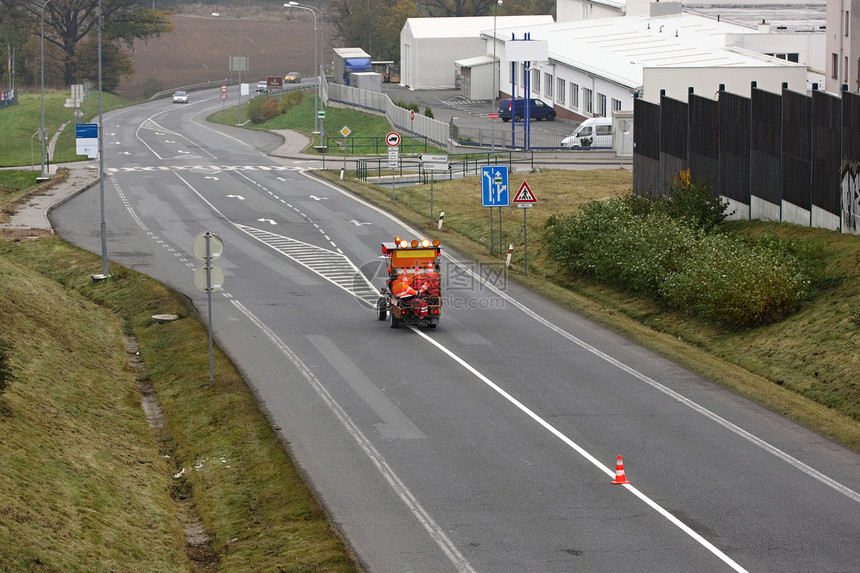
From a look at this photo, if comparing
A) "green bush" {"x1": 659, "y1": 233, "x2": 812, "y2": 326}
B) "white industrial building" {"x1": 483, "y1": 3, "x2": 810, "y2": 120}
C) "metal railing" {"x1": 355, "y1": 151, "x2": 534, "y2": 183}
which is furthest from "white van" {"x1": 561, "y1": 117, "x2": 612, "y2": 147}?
"green bush" {"x1": 659, "y1": 233, "x2": 812, "y2": 326}

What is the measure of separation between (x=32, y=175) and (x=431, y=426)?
159ft

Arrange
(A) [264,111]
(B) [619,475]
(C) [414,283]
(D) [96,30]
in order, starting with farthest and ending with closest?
(D) [96,30]
(A) [264,111]
(C) [414,283]
(B) [619,475]

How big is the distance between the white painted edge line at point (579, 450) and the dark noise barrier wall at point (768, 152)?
11736 mm

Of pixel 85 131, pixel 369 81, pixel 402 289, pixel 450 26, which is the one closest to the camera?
pixel 402 289

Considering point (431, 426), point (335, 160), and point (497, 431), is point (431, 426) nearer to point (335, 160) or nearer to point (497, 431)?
point (497, 431)

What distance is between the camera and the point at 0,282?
2834 cm

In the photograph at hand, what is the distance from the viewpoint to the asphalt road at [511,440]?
14412 millimetres

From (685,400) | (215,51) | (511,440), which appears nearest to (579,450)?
(511,440)

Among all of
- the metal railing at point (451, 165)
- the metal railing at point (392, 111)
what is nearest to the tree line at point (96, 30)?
the metal railing at point (392, 111)

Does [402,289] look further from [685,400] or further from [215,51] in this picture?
[215,51]

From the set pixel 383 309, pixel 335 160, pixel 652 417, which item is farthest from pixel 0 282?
pixel 335 160

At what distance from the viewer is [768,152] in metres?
33.4

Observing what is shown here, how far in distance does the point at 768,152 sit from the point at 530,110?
49888 millimetres

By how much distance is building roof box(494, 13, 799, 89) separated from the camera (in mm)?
73438
